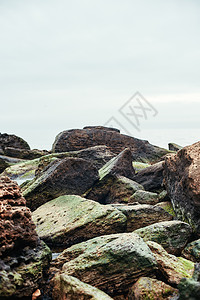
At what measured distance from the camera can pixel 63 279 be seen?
5.94m

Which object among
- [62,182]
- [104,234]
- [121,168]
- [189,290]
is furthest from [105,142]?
[189,290]

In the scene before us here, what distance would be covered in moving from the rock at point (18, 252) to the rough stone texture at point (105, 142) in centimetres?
1618

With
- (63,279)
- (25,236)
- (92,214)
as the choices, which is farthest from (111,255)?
(92,214)

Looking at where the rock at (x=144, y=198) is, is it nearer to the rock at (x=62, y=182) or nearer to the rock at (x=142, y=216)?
the rock at (x=62, y=182)

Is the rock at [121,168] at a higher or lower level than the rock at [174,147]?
higher

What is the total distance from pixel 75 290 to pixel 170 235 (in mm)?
3302

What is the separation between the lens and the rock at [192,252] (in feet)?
24.9

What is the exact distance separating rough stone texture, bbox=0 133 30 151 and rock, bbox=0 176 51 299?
2161cm

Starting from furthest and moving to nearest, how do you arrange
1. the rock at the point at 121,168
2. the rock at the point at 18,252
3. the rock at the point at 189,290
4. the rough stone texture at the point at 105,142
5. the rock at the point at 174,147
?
the rock at the point at 174,147 < the rough stone texture at the point at 105,142 < the rock at the point at 121,168 < the rock at the point at 18,252 < the rock at the point at 189,290

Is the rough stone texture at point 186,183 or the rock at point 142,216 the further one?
the rock at point 142,216

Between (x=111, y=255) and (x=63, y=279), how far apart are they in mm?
1047

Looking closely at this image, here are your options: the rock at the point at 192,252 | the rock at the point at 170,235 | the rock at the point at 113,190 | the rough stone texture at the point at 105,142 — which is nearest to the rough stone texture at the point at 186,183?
the rock at the point at 170,235

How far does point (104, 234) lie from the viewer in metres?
8.79

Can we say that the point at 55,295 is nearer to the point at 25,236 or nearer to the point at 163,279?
the point at 25,236
